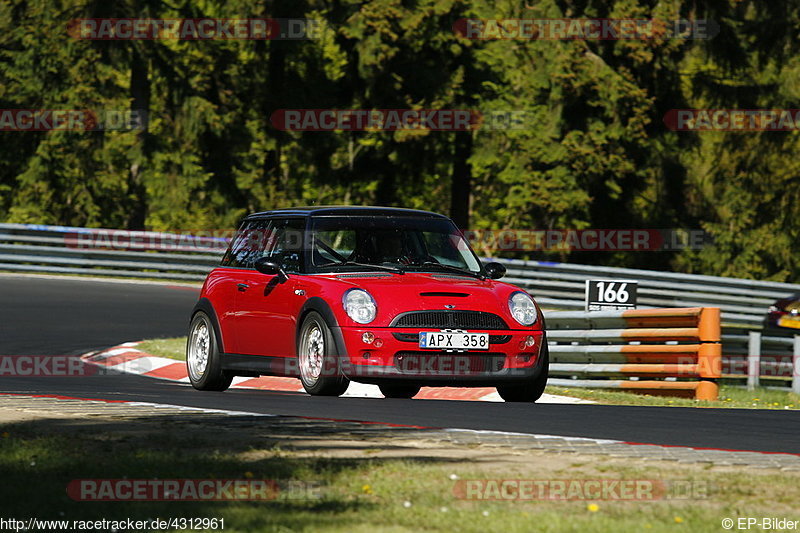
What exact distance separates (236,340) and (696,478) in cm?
648

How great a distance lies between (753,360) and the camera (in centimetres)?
1975

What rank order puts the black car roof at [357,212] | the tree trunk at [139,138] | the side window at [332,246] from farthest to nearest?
the tree trunk at [139,138] → the black car roof at [357,212] → the side window at [332,246]

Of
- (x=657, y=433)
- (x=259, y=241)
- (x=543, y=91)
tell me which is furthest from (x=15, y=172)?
(x=657, y=433)

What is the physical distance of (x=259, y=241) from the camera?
13.4m

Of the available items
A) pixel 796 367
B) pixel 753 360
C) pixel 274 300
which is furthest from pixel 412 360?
pixel 796 367

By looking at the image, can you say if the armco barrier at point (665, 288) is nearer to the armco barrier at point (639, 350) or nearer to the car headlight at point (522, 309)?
the armco barrier at point (639, 350)

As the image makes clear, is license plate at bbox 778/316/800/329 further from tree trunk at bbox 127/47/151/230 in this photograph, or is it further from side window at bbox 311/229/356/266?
tree trunk at bbox 127/47/151/230

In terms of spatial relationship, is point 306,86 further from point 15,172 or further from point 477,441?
point 477,441

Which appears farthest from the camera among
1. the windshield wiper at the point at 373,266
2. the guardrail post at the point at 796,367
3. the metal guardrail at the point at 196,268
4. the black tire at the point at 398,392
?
the metal guardrail at the point at 196,268

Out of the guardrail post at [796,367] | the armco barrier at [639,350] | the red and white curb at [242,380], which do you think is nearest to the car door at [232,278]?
the red and white curb at [242,380]

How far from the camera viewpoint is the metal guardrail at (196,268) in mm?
29266

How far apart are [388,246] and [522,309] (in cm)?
143

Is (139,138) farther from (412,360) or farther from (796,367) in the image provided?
(412,360)

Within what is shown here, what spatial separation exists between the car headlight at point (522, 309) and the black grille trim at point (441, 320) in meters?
0.33
